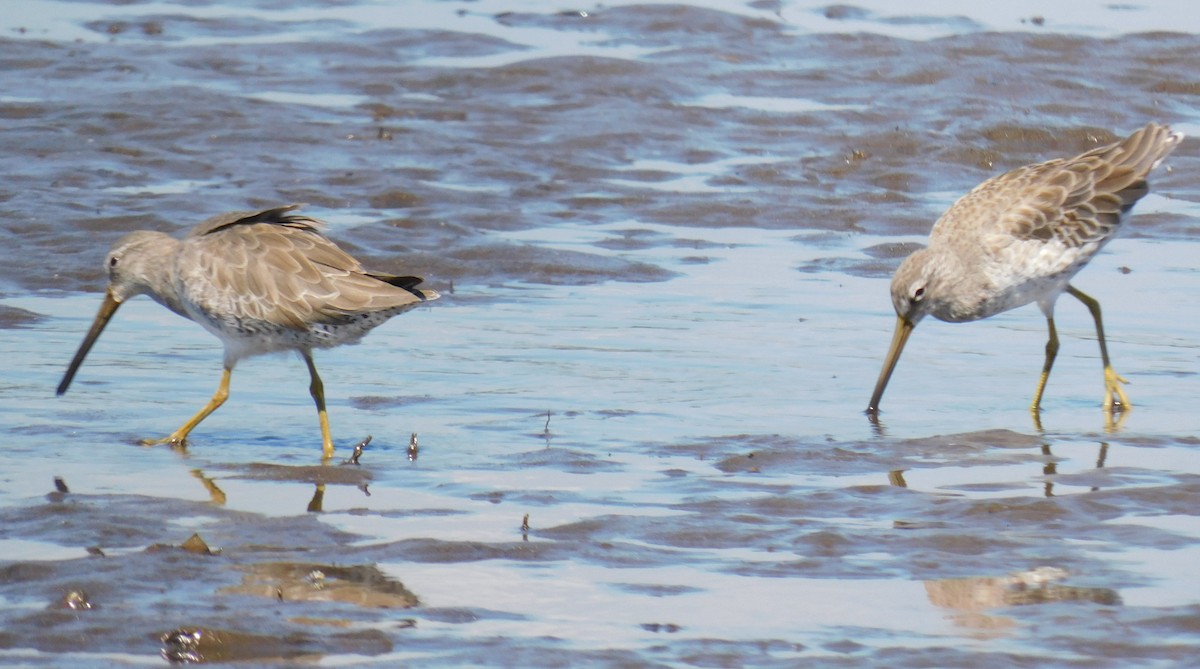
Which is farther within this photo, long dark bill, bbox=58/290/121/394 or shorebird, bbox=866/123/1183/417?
shorebird, bbox=866/123/1183/417

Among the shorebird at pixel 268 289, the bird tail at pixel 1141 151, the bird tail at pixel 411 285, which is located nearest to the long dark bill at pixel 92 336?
the shorebird at pixel 268 289

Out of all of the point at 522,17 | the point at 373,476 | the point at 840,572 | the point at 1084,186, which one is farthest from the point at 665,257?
the point at 522,17

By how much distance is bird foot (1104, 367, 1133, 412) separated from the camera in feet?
29.9

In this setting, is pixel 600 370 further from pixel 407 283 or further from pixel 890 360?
pixel 407 283

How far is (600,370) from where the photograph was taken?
9656 mm

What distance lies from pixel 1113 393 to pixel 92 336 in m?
4.81

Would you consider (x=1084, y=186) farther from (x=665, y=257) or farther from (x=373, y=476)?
(x=373, y=476)

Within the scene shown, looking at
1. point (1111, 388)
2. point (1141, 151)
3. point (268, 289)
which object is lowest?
point (1111, 388)

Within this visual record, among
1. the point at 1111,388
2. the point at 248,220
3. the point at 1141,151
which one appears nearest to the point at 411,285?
the point at 248,220

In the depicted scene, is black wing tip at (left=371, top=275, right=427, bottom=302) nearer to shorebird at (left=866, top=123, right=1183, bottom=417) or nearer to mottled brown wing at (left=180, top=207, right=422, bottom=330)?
mottled brown wing at (left=180, top=207, right=422, bottom=330)

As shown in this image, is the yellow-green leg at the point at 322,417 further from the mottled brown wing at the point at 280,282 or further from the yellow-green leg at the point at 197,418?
the yellow-green leg at the point at 197,418

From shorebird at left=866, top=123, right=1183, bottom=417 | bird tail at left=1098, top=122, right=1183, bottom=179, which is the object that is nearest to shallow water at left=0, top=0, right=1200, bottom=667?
shorebird at left=866, top=123, right=1183, bottom=417

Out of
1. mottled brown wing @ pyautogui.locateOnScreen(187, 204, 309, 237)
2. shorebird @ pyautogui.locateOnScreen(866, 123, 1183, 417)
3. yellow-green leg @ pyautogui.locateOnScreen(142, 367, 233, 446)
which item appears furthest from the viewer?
shorebird @ pyautogui.locateOnScreen(866, 123, 1183, 417)

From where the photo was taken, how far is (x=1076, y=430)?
8.69m
